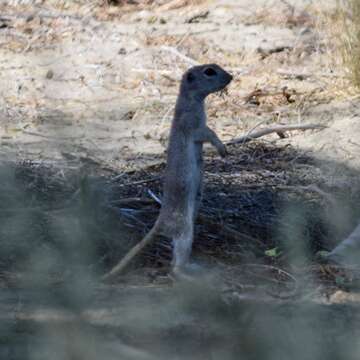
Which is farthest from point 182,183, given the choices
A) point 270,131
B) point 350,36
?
point 350,36

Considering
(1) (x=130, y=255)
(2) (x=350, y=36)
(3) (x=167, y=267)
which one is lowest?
(3) (x=167, y=267)

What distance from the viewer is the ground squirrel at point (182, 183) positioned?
17.2 ft

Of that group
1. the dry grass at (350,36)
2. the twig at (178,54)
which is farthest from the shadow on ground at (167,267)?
the twig at (178,54)

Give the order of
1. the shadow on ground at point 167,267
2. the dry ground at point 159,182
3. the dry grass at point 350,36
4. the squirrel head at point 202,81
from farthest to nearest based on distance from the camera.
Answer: the dry grass at point 350,36, the squirrel head at point 202,81, the dry ground at point 159,182, the shadow on ground at point 167,267

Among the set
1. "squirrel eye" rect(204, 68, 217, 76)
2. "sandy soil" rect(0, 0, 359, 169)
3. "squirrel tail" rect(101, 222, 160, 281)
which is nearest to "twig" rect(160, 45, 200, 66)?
"sandy soil" rect(0, 0, 359, 169)

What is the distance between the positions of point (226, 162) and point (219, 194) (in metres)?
0.88

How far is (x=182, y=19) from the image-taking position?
436 inches

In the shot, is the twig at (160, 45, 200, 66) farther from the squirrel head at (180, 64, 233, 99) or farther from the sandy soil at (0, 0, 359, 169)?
the squirrel head at (180, 64, 233, 99)

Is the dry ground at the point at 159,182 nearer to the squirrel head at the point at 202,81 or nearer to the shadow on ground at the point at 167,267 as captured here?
the shadow on ground at the point at 167,267

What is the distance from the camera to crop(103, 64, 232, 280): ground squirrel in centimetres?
523

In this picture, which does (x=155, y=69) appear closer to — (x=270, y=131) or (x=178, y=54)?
(x=178, y=54)

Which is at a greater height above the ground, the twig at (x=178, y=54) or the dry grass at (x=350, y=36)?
the dry grass at (x=350, y=36)

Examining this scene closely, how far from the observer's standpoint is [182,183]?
5250 mm

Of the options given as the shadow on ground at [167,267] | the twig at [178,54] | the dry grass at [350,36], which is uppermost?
the dry grass at [350,36]
